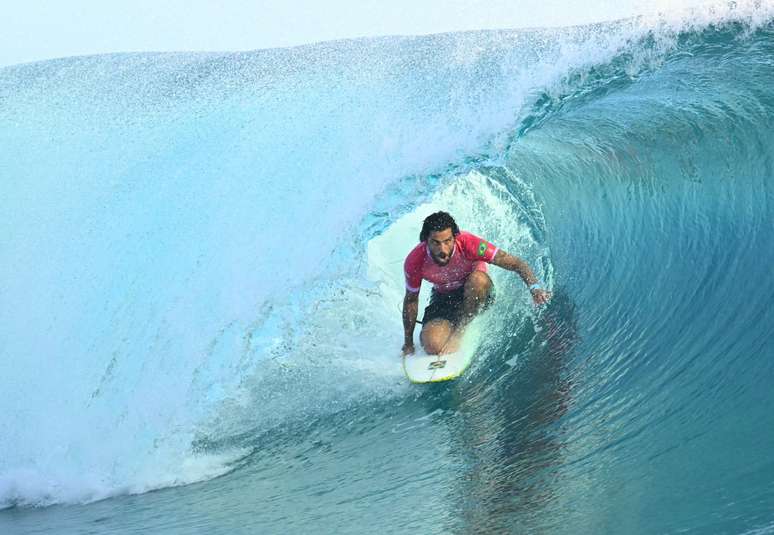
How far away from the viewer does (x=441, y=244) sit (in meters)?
4.67

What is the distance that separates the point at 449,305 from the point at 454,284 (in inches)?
5.6

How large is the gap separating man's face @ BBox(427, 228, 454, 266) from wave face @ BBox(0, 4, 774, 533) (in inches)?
29.7

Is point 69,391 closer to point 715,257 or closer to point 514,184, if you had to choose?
point 715,257

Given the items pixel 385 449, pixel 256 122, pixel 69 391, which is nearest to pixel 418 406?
pixel 385 449

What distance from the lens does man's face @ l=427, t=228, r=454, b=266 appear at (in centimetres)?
465

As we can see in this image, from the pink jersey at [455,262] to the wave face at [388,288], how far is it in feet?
1.72

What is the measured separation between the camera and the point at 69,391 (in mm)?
5016

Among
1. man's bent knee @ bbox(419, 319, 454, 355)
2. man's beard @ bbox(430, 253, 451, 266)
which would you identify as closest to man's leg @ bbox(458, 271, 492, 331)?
man's bent knee @ bbox(419, 319, 454, 355)

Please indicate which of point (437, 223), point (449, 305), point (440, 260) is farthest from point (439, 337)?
point (437, 223)

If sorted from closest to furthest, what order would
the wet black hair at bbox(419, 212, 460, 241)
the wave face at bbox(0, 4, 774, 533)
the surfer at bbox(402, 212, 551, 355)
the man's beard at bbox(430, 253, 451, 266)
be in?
the wave face at bbox(0, 4, 774, 533) < the wet black hair at bbox(419, 212, 460, 241) < the man's beard at bbox(430, 253, 451, 266) < the surfer at bbox(402, 212, 551, 355)

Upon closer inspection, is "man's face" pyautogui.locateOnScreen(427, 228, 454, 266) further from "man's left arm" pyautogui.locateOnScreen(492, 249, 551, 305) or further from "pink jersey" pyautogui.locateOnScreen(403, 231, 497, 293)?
"man's left arm" pyautogui.locateOnScreen(492, 249, 551, 305)

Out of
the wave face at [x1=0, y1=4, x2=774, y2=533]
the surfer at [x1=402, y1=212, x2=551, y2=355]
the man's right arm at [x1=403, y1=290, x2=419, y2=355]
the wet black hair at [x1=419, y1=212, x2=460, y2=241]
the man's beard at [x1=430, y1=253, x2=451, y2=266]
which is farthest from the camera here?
the man's right arm at [x1=403, y1=290, x2=419, y2=355]

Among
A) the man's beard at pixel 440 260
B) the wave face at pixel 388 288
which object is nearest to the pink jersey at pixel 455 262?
the man's beard at pixel 440 260

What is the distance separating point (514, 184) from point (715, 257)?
3663 millimetres
